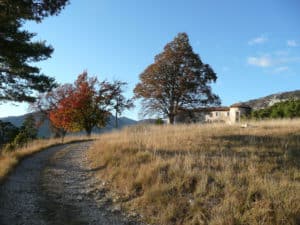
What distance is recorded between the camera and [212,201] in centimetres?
834

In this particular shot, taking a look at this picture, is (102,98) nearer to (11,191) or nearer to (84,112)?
(84,112)

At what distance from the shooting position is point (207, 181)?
933 cm

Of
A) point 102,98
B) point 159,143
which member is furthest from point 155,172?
point 102,98

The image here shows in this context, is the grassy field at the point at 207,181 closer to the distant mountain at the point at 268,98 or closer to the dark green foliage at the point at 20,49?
the dark green foliage at the point at 20,49

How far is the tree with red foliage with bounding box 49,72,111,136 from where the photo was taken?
39875 mm

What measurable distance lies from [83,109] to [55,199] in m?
31.7

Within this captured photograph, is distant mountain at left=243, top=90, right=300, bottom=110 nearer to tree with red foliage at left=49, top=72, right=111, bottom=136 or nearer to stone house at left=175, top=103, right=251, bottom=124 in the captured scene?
stone house at left=175, top=103, right=251, bottom=124

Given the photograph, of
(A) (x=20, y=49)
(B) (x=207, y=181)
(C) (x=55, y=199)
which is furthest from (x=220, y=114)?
(C) (x=55, y=199)

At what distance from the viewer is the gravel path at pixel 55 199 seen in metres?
7.77

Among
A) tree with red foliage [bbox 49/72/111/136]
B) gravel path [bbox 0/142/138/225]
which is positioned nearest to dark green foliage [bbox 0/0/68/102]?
gravel path [bbox 0/142/138/225]

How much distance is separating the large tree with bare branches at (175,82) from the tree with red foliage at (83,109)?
4.99 m

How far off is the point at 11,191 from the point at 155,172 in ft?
13.0

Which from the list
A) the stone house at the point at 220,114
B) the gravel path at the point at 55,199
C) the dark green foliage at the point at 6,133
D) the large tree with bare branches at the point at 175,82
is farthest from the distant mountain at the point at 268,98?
the gravel path at the point at 55,199

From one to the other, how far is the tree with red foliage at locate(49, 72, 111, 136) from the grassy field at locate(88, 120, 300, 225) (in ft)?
84.3
